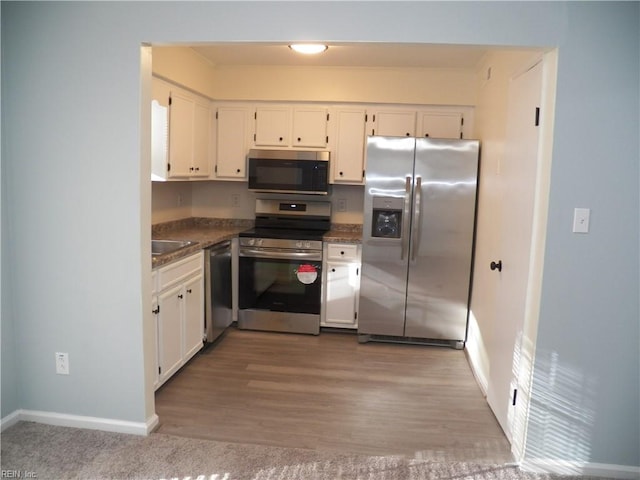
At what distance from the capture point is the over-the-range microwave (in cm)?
427

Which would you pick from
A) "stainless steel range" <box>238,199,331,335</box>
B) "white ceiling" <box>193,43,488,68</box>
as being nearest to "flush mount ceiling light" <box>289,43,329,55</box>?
"white ceiling" <box>193,43,488,68</box>

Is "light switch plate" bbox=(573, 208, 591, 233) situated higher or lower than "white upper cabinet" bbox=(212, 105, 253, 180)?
lower

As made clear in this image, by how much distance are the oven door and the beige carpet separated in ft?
5.86

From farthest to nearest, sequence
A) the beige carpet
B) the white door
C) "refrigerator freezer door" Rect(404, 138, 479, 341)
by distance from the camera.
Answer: "refrigerator freezer door" Rect(404, 138, 479, 341) < the white door < the beige carpet

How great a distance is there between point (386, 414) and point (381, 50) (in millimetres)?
2703

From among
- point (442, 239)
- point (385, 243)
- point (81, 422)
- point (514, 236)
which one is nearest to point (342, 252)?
point (385, 243)

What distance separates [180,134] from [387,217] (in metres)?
1.83

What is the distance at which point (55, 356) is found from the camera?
255 cm

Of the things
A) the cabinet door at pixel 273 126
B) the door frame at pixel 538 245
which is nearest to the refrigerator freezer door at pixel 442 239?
the cabinet door at pixel 273 126

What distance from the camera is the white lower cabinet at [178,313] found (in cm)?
289

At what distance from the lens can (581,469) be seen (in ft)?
7.51

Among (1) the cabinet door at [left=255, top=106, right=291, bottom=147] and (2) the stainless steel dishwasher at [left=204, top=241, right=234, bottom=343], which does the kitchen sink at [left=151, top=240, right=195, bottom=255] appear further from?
(1) the cabinet door at [left=255, top=106, right=291, bottom=147]

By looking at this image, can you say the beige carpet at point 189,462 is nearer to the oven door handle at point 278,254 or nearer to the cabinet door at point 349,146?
the oven door handle at point 278,254

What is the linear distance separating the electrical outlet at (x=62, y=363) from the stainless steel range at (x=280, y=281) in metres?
1.83
